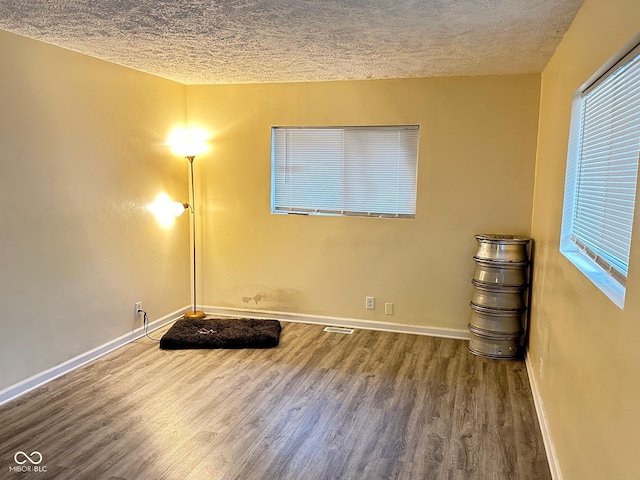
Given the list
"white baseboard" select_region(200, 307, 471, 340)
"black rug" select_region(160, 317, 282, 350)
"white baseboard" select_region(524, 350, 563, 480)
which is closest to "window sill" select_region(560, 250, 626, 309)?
"white baseboard" select_region(524, 350, 563, 480)

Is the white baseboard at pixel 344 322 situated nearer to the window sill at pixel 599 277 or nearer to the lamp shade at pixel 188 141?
the lamp shade at pixel 188 141

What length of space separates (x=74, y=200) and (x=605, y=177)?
325 cm

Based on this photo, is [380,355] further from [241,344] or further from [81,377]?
[81,377]

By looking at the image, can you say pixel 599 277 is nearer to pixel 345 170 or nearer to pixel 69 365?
pixel 345 170

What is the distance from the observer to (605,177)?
6.40 ft

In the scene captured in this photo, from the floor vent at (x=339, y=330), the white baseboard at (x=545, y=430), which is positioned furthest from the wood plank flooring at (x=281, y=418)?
the floor vent at (x=339, y=330)

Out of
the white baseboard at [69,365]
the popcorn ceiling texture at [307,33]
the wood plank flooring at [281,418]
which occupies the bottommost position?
the wood plank flooring at [281,418]

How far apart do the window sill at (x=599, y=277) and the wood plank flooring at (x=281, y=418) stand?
104 cm

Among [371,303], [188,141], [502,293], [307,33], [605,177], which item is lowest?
[371,303]

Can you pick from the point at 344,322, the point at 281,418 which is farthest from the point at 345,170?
the point at 281,418

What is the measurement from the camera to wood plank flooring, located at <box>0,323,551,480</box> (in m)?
2.39

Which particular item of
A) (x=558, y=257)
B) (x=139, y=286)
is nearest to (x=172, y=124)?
(x=139, y=286)

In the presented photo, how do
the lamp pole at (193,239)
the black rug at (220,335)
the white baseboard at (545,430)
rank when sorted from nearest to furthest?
the white baseboard at (545,430)
the black rug at (220,335)
the lamp pole at (193,239)

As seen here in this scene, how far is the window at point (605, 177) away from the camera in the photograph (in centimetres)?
164
